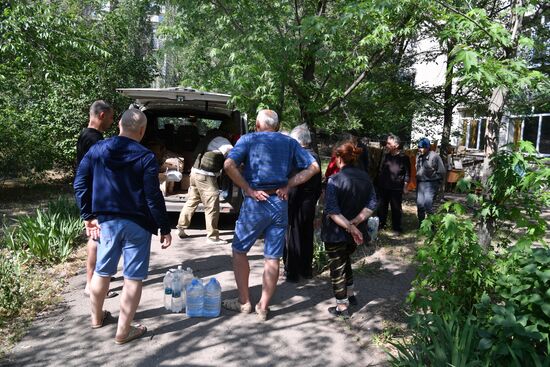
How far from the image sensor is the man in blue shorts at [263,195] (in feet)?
13.3

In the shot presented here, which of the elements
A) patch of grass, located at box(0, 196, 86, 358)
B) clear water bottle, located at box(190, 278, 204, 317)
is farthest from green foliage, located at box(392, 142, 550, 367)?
patch of grass, located at box(0, 196, 86, 358)

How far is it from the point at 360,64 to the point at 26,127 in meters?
7.77

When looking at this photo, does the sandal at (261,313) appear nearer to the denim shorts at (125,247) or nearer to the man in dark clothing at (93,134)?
the denim shorts at (125,247)

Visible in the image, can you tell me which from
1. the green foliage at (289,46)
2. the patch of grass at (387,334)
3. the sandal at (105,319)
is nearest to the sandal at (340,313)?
the patch of grass at (387,334)

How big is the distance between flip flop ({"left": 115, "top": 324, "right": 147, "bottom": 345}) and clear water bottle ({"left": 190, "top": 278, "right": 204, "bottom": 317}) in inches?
19.3

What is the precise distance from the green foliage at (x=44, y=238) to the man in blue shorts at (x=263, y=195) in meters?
2.58

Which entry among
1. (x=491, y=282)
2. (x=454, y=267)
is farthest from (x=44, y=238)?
(x=491, y=282)

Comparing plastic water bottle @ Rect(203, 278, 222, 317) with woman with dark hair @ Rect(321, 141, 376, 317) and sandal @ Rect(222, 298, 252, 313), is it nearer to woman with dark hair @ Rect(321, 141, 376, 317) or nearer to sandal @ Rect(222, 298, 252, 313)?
sandal @ Rect(222, 298, 252, 313)

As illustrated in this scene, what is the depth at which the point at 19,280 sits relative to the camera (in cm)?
432

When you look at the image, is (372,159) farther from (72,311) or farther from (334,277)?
(72,311)

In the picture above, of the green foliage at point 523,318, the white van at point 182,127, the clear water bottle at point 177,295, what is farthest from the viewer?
the white van at point 182,127

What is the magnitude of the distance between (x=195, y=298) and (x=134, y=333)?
0.66 m

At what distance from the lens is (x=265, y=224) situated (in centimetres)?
407

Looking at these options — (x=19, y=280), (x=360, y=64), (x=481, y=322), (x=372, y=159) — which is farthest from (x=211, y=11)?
(x=481, y=322)
